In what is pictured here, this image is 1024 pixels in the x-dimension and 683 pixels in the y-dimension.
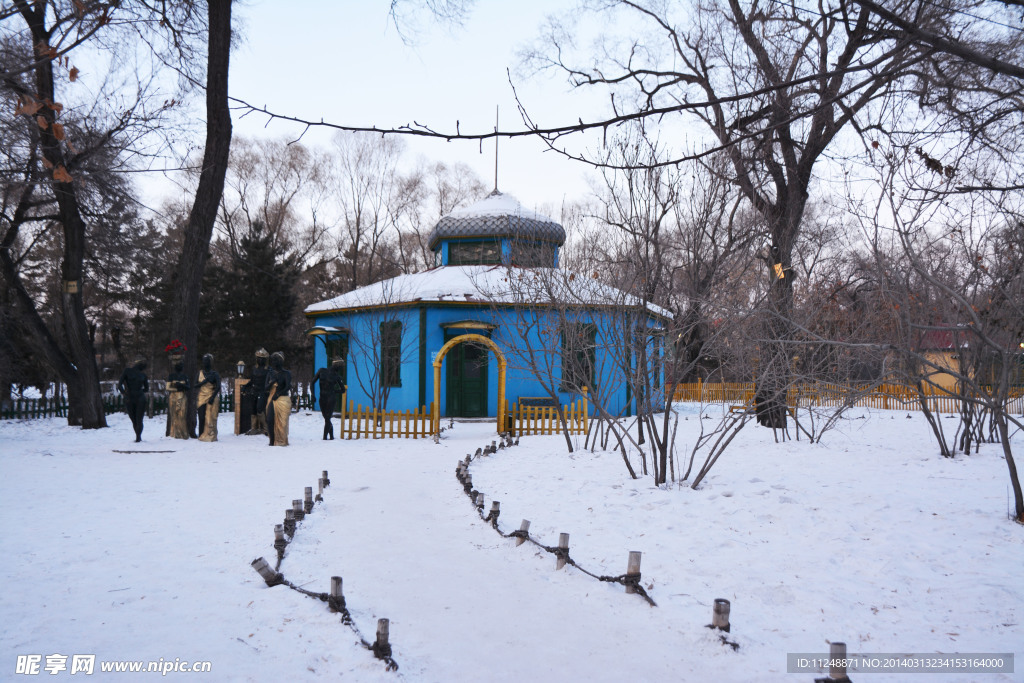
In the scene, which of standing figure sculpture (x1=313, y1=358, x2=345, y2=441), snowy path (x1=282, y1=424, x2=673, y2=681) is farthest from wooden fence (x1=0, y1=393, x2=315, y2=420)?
snowy path (x1=282, y1=424, x2=673, y2=681)

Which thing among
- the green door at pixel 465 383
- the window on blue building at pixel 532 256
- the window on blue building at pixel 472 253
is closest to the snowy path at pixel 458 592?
the window on blue building at pixel 532 256

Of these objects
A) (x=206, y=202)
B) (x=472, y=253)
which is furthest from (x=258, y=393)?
(x=472, y=253)

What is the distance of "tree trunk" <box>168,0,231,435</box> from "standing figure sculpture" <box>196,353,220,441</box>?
318 millimetres

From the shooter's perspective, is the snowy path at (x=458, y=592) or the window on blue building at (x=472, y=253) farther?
the window on blue building at (x=472, y=253)

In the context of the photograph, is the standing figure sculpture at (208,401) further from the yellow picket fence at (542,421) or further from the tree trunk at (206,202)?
the yellow picket fence at (542,421)

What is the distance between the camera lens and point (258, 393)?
16.1 meters

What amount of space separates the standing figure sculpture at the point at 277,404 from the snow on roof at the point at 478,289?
175 inches

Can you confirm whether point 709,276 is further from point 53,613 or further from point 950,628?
point 53,613

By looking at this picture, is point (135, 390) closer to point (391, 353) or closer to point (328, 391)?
point (328, 391)

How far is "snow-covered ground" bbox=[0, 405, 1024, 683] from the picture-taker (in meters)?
4.04

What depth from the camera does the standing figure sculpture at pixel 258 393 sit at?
16.1 metres

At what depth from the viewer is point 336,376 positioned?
1611 cm

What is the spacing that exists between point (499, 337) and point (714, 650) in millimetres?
15449

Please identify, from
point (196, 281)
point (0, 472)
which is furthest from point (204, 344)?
point (0, 472)
